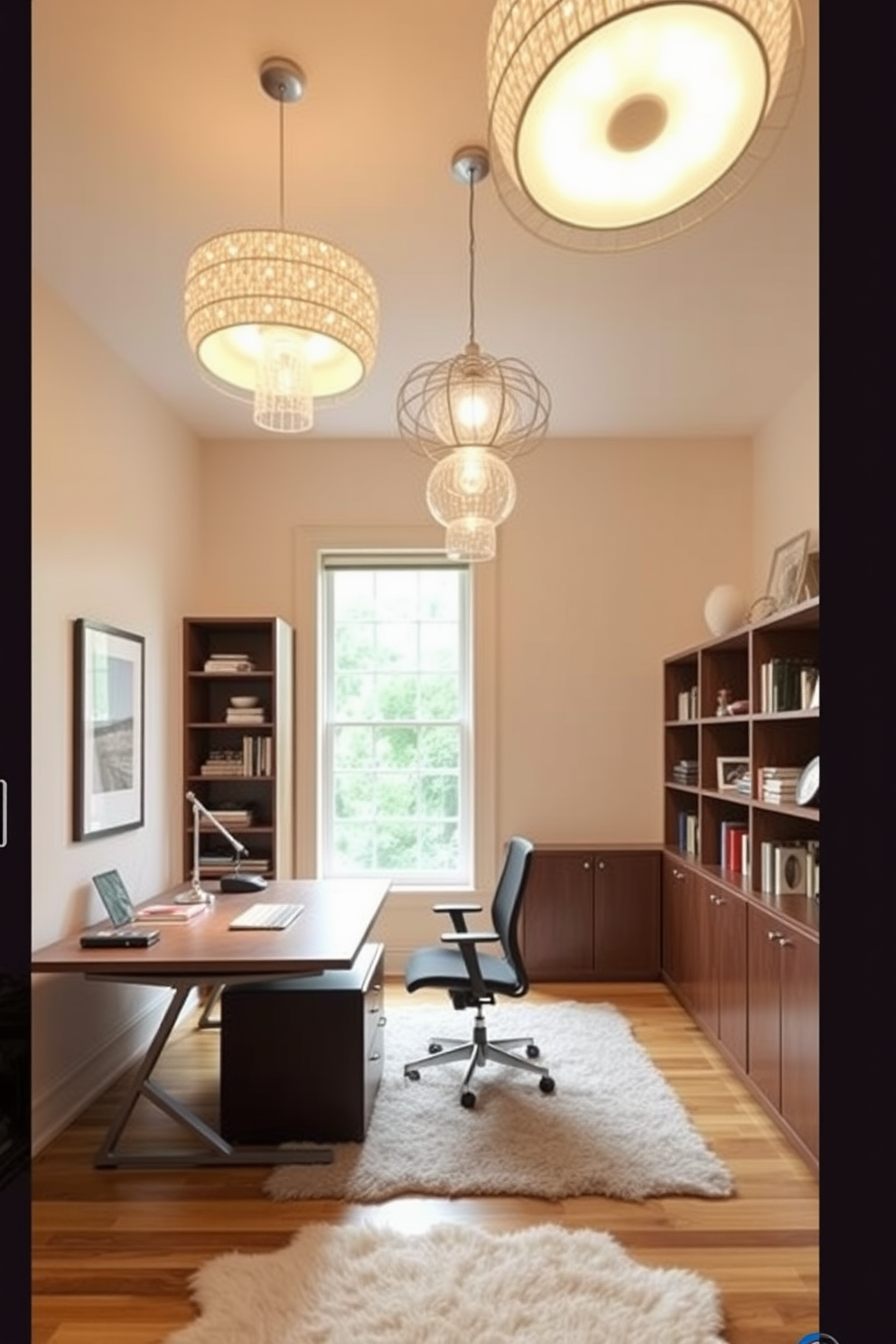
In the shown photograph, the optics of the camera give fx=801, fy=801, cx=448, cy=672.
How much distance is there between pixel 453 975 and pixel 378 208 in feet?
9.36

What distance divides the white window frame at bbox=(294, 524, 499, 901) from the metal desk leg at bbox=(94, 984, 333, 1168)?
2110 mm

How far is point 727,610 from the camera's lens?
4.18 metres

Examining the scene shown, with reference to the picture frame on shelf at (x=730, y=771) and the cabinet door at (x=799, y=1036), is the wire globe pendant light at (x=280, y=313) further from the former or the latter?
the picture frame on shelf at (x=730, y=771)

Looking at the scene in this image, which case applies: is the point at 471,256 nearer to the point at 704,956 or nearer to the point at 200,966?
the point at 200,966

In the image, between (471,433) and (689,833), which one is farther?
(689,833)

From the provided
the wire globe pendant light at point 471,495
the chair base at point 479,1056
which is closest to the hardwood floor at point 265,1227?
the chair base at point 479,1056

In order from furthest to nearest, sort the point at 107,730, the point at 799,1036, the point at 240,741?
the point at 240,741
the point at 107,730
the point at 799,1036

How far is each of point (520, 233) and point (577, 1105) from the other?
3.20 meters

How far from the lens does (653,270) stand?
305cm

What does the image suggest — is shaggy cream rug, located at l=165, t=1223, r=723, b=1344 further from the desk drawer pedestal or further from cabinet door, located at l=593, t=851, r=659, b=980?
cabinet door, located at l=593, t=851, r=659, b=980

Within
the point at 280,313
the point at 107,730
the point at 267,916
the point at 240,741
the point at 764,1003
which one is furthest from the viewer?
the point at 240,741

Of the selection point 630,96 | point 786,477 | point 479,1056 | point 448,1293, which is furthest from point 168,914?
point 786,477
